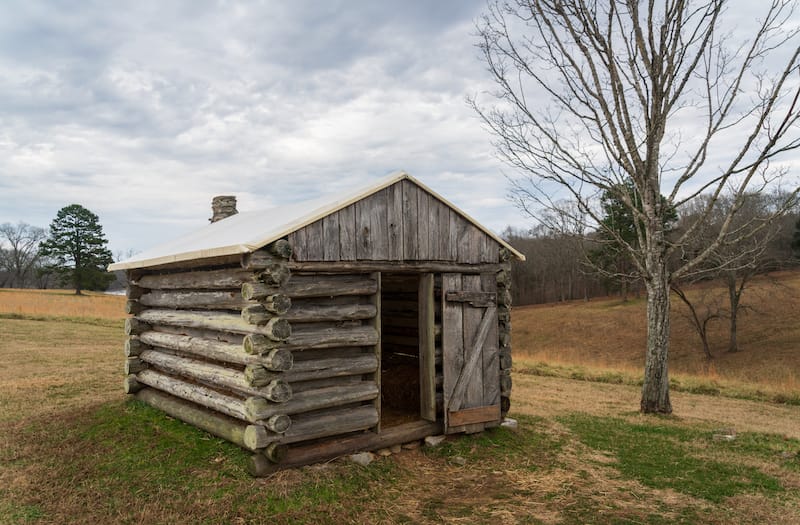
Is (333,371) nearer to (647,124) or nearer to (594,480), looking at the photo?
(594,480)

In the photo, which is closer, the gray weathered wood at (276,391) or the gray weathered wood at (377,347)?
the gray weathered wood at (276,391)

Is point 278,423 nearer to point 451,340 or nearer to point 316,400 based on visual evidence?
point 316,400

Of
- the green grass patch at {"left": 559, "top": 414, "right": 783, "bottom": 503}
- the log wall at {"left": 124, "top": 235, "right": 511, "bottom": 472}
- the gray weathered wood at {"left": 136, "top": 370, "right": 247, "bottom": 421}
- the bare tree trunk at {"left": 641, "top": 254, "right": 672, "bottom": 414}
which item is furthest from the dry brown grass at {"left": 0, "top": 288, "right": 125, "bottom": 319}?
the bare tree trunk at {"left": 641, "top": 254, "right": 672, "bottom": 414}

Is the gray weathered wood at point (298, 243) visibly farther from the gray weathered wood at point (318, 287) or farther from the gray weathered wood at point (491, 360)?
the gray weathered wood at point (491, 360)

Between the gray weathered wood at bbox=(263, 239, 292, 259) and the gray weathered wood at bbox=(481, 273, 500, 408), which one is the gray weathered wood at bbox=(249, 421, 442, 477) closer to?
the gray weathered wood at bbox=(481, 273, 500, 408)

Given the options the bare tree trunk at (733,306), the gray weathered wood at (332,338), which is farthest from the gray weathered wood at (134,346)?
the bare tree trunk at (733,306)

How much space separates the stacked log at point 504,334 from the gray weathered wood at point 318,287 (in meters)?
2.67

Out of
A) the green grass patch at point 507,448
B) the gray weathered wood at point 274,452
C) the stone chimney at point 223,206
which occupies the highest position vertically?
the stone chimney at point 223,206

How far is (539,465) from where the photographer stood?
26.8 feet

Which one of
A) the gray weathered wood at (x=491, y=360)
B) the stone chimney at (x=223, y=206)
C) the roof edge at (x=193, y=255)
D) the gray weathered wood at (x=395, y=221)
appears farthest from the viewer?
the stone chimney at (x=223, y=206)

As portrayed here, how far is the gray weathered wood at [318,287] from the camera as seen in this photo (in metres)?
6.94

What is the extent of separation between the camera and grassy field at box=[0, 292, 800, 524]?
250 inches

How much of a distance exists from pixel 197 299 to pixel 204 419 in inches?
71.1

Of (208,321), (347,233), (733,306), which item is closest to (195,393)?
(208,321)
